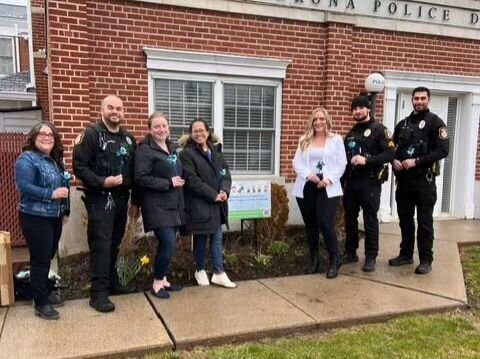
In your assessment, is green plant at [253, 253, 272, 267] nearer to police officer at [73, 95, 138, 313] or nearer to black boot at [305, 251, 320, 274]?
black boot at [305, 251, 320, 274]

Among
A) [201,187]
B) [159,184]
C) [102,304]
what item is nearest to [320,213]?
[201,187]

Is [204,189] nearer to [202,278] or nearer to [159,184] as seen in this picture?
[159,184]

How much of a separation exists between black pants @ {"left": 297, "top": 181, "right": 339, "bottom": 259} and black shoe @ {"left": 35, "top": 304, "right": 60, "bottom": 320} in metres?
2.73

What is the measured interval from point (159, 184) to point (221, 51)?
3110 millimetres

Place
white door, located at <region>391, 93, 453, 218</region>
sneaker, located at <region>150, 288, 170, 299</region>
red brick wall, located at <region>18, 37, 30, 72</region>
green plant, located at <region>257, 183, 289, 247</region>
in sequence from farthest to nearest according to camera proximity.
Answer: red brick wall, located at <region>18, 37, 30, 72</region> → white door, located at <region>391, 93, 453, 218</region> → green plant, located at <region>257, 183, 289, 247</region> → sneaker, located at <region>150, 288, 170, 299</region>

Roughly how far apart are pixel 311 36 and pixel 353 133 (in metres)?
2.49

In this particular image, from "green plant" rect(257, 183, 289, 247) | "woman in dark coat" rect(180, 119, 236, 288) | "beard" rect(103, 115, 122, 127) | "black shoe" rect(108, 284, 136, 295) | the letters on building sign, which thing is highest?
the letters on building sign

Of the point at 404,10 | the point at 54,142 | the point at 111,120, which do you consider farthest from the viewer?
the point at 404,10

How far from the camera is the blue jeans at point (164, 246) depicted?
4187 millimetres

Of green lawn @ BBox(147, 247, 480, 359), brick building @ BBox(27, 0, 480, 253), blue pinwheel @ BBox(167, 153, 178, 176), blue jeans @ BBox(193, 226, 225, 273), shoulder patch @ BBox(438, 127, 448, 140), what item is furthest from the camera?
brick building @ BBox(27, 0, 480, 253)

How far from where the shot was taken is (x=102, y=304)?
398cm

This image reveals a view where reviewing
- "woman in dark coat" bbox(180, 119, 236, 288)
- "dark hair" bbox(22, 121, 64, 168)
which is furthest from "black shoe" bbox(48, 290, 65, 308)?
"woman in dark coat" bbox(180, 119, 236, 288)

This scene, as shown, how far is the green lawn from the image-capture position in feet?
11.0

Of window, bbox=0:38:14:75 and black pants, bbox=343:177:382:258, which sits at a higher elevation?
window, bbox=0:38:14:75
